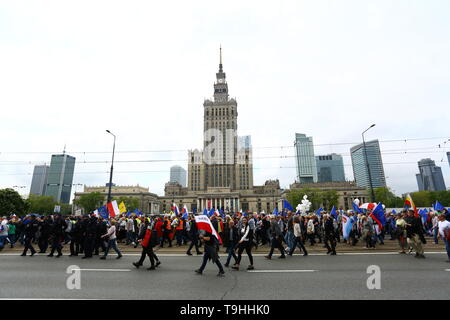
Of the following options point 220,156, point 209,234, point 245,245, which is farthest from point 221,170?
point 209,234

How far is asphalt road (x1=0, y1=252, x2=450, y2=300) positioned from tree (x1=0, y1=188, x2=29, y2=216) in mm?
48807

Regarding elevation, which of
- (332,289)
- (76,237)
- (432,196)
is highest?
(432,196)

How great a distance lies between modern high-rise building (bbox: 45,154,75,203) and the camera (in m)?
47.3

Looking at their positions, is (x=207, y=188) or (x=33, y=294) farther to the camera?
(x=207, y=188)

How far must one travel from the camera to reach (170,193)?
138 m

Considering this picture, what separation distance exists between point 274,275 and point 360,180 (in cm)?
14654

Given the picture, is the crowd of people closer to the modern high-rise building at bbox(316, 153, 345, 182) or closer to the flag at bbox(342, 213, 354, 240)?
the flag at bbox(342, 213, 354, 240)

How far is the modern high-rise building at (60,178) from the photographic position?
155ft

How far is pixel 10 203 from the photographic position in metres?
47.8

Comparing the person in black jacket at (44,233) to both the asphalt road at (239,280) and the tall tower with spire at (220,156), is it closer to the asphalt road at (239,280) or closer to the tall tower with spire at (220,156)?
the asphalt road at (239,280)

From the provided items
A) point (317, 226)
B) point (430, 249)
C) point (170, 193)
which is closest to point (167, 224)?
point (317, 226)

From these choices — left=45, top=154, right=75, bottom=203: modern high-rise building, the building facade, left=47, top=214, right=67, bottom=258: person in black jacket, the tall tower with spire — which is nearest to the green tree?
left=45, top=154, right=75, bottom=203: modern high-rise building

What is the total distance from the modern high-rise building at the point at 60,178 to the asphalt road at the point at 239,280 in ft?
141
